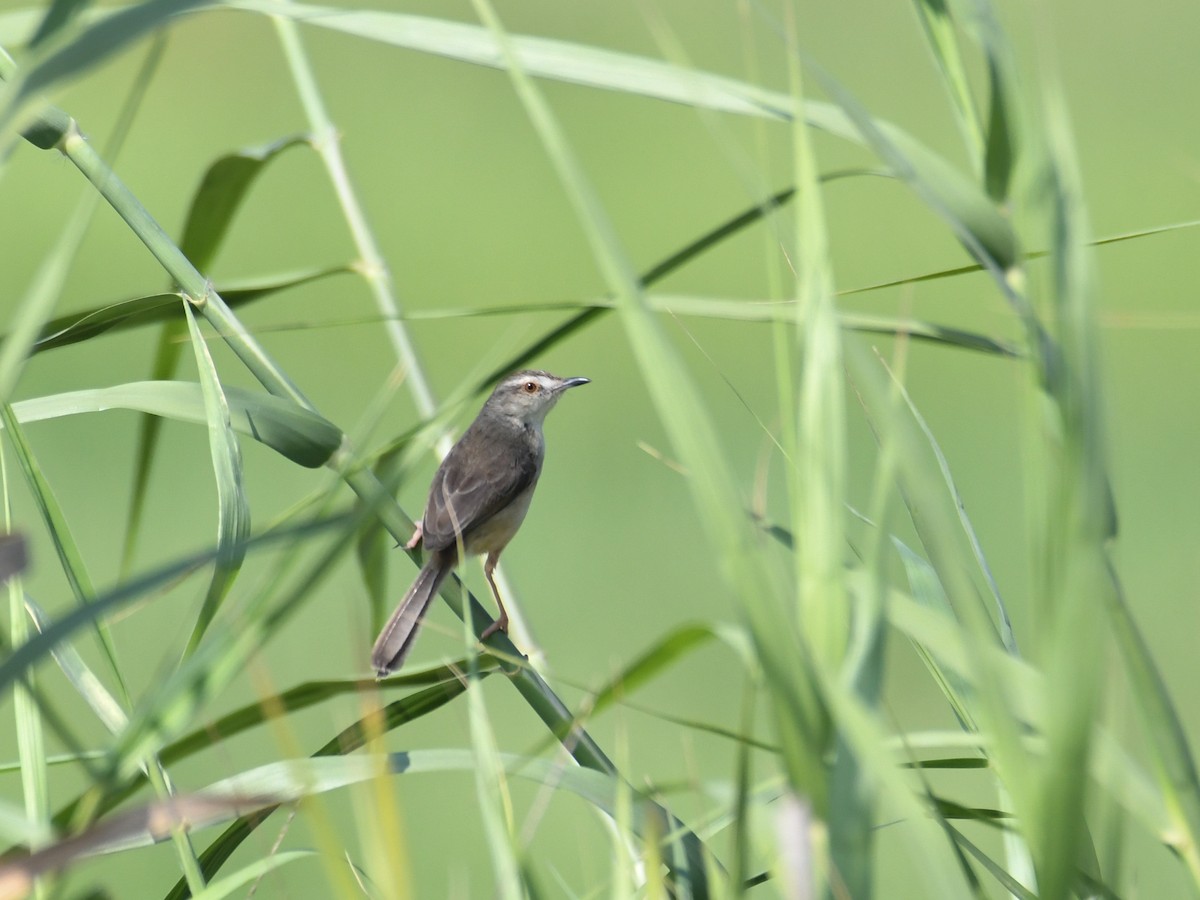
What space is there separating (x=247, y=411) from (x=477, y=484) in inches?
87.1

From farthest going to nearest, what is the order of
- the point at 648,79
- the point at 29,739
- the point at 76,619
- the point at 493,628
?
the point at 493,628 < the point at 29,739 < the point at 648,79 < the point at 76,619

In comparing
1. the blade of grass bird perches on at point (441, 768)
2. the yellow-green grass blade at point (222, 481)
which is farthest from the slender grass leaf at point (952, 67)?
the yellow-green grass blade at point (222, 481)

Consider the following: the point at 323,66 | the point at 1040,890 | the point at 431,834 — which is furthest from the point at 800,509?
the point at 323,66

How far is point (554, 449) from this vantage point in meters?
12.0

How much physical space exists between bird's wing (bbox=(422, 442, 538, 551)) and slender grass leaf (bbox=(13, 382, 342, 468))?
1.62m

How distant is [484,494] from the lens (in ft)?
12.8

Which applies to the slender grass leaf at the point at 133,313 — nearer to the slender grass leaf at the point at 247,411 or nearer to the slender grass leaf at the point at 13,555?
the slender grass leaf at the point at 247,411

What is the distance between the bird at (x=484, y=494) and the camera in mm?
3125

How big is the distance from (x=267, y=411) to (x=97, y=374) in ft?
36.6

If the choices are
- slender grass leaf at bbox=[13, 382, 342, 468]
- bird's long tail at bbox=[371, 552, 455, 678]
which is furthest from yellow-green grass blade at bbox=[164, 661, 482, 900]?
bird's long tail at bbox=[371, 552, 455, 678]

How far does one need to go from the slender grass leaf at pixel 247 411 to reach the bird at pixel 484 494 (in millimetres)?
628

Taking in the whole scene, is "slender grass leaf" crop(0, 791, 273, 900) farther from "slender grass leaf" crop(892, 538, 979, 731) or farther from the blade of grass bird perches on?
"slender grass leaf" crop(892, 538, 979, 731)

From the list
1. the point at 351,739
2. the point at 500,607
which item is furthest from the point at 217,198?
the point at 500,607

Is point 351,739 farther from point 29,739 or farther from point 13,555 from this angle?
point 13,555
